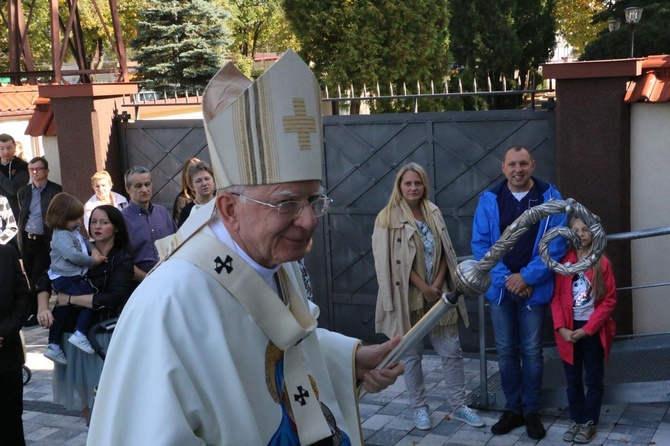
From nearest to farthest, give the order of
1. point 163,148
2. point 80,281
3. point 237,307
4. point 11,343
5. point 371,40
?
point 237,307 < point 11,343 < point 80,281 < point 163,148 < point 371,40

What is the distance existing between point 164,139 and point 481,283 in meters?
7.32

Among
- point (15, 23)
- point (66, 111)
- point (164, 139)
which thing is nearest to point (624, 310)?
point (164, 139)

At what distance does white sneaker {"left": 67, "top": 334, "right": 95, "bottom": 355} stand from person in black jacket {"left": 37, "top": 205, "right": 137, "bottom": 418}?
0.41 ft

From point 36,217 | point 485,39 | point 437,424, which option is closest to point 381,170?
point 437,424

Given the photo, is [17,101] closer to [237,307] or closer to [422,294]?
[422,294]

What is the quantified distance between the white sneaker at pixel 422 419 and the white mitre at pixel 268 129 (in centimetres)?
410

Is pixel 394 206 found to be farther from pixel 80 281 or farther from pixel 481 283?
pixel 481 283

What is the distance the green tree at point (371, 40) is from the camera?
68.4 feet

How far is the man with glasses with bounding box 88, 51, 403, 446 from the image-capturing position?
7.15 ft

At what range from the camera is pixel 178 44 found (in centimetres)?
2483

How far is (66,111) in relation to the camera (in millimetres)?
9562

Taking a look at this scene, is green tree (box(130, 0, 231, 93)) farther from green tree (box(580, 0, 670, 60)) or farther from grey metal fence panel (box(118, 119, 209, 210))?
grey metal fence panel (box(118, 119, 209, 210))

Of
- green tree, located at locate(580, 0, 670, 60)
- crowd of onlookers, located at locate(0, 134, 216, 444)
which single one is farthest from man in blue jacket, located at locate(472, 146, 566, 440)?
green tree, located at locate(580, 0, 670, 60)

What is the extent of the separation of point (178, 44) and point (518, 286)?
20510 mm
